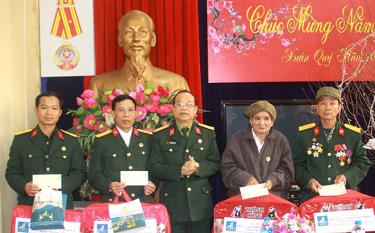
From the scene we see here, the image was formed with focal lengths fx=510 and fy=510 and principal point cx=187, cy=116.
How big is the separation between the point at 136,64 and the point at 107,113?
2.33 ft

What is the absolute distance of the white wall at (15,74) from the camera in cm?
378

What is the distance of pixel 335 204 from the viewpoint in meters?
3.02

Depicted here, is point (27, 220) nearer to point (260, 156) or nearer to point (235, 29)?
point (260, 156)

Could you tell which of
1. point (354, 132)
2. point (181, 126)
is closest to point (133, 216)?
point (181, 126)

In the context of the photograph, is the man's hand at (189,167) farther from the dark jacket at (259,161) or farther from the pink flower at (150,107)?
the pink flower at (150,107)

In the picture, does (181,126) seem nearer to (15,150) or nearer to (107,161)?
(107,161)

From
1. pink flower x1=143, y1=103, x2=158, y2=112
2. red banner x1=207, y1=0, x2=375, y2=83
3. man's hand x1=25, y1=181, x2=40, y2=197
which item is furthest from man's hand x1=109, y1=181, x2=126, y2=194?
red banner x1=207, y1=0, x2=375, y2=83

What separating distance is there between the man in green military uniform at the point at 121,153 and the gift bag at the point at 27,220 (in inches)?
9.8

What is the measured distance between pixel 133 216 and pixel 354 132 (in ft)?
5.09

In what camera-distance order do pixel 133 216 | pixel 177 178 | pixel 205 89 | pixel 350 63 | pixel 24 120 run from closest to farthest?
pixel 133 216 → pixel 177 178 → pixel 24 120 → pixel 350 63 → pixel 205 89

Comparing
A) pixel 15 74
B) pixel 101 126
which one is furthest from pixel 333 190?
pixel 15 74

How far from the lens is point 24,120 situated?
4117mm

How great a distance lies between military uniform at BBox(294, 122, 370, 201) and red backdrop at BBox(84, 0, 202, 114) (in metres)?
1.51

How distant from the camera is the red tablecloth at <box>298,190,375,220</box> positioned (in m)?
3.01
